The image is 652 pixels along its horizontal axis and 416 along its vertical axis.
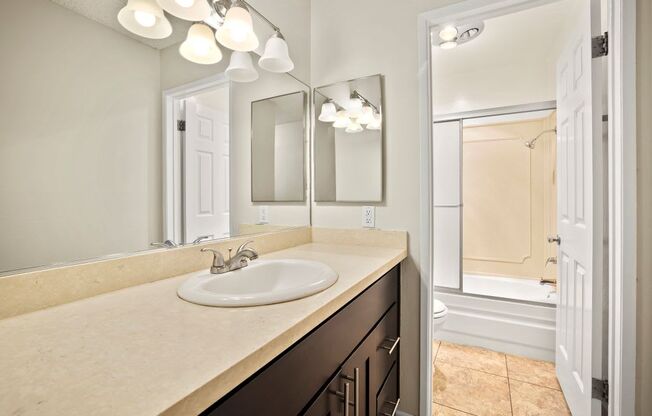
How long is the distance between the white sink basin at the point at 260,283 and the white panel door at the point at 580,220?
1.19 metres

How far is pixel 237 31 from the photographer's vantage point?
1127 millimetres

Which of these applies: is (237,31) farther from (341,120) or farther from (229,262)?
(229,262)

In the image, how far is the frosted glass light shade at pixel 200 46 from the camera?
3.42 feet

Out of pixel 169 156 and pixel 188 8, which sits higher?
pixel 188 8

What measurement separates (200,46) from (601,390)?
6.96 feet

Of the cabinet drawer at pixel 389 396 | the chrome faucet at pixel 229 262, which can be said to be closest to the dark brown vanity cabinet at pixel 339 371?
the cabinet drawer at pixel 389 396

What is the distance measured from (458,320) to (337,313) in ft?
6.25

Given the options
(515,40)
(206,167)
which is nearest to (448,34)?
(515,40)

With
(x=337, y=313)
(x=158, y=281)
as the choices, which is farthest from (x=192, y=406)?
(x=158, y=281)

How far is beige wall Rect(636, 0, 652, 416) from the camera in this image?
1.08m

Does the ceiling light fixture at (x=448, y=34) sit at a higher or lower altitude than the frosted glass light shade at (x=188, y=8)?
higher

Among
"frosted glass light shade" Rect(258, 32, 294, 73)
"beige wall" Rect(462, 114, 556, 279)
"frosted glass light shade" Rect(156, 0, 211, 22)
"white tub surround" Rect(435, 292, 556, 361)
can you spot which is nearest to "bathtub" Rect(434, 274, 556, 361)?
"white tub surround" Rect(435, 292, 556, 361)

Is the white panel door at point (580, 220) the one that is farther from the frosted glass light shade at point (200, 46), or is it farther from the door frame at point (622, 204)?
the frosted glass light shade at point (200, 46)

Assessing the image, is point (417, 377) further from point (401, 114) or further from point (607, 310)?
point (401, 114)
